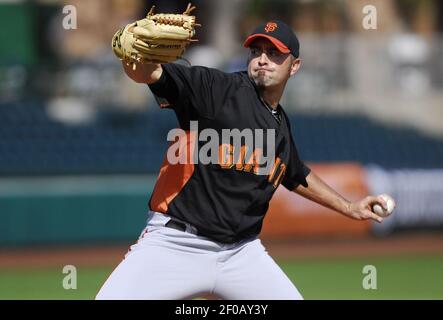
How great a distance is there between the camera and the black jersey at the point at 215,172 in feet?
15.1

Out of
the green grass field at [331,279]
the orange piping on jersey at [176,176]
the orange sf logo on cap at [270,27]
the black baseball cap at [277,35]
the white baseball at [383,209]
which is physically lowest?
the green grass field at [331,279]

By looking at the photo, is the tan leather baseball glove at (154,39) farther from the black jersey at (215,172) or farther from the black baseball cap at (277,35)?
the black baseball cap at (277,35)

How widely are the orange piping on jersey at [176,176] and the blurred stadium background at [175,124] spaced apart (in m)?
4.71

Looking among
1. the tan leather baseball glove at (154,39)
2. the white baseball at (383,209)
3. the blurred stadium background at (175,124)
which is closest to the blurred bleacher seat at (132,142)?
the blurred stadium background at (175,124)

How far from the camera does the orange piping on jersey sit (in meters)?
4.68

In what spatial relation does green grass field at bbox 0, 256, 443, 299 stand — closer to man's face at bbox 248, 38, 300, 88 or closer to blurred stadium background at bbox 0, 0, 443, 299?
blurred stadium background at bbox 0, 0, 443, 299

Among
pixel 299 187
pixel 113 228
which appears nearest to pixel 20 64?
pixel 113 228

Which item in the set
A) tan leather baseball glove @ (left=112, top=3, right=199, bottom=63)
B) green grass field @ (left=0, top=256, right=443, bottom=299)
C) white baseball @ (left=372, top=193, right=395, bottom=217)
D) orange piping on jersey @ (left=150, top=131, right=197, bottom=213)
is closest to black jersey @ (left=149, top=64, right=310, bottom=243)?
orange piping on jersey @ (left=150, top=131, right=197, bottom=213)

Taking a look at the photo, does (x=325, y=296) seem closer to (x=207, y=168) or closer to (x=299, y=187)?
(x=299, y=187)

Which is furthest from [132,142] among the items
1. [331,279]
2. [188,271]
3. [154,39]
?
[154,39]

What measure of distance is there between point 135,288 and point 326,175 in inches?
372

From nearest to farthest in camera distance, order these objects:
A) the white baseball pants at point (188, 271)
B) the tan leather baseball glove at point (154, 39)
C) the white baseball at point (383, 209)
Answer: the tan leather baseball glove at point (154, 39)
the white baseball pants at point (188, 271)
the white baseball at point (383, 209)

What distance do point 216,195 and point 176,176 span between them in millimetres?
245

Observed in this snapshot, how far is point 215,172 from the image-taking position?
468cm
